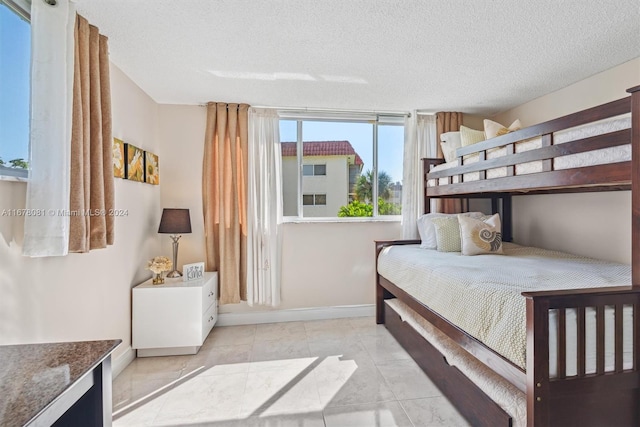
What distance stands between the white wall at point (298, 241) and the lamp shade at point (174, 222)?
0.36 m

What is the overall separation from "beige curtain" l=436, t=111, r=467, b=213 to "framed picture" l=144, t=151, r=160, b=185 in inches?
116

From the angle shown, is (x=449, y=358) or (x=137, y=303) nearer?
(x=449, y=358)

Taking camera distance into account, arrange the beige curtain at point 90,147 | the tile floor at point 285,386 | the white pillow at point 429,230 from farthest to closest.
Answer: the white pillow at point 429,230 < the tile floor at point 285,386 < the beige curtain at point 90,147

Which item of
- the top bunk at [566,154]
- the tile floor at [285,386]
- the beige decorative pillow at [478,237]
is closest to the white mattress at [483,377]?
the tile floor at [285,386]

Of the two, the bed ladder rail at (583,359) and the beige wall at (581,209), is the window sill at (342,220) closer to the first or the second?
the beige wall at (581,209)

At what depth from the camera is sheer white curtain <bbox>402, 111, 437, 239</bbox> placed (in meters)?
3.38

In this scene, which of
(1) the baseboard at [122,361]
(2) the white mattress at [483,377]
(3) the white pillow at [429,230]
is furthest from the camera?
(3) the white pillow at [429,230]

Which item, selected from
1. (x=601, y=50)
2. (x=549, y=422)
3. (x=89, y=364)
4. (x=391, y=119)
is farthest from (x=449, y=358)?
(x=391, y=119)

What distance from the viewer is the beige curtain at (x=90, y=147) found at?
5.18 ft

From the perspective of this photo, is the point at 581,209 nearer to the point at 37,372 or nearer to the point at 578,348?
the point at 578,348

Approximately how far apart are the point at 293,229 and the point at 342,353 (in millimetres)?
1352

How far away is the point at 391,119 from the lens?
3.45m

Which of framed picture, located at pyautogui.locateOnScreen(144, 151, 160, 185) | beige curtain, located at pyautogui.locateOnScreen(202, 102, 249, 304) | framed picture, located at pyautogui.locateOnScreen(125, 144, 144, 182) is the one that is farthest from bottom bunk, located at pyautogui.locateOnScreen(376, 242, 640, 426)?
framed picture, located at pyautogui.locateOnScreen(144, 151, 160, 185)

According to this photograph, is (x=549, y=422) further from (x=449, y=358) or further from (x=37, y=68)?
(x=37, y=68)
